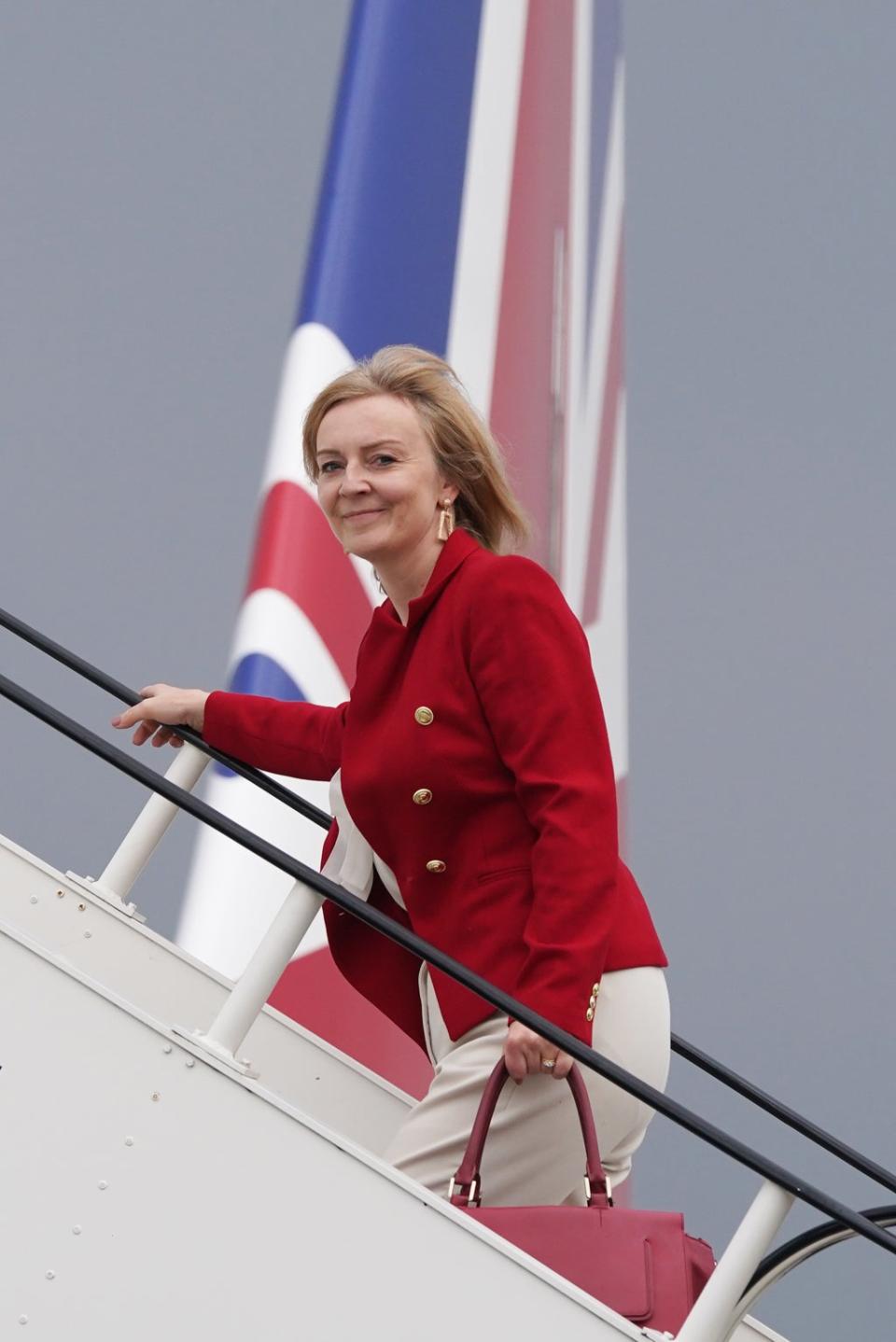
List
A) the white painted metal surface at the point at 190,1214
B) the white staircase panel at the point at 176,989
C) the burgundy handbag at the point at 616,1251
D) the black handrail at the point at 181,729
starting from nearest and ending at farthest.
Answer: the white painted metal surface at the point at 190,1214 → the burgundy handbag at the point at 616,1251 → the black handrail at the point at 181,729 → the white staircase panel at the point at 176,989

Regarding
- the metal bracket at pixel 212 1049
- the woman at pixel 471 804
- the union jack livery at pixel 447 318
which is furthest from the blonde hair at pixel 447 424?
the union jack livery at pixel 447 318

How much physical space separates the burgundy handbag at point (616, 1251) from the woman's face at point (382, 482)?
2.12 feet

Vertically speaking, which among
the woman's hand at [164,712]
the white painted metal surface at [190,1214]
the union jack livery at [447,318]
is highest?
the union jack livery at [447,318]

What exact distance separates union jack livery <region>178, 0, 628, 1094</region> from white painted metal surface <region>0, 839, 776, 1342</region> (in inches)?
92.5

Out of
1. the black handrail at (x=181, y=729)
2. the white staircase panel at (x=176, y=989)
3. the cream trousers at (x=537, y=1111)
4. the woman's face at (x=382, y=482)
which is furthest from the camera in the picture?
the white staircase panel at (x=176, y=989)

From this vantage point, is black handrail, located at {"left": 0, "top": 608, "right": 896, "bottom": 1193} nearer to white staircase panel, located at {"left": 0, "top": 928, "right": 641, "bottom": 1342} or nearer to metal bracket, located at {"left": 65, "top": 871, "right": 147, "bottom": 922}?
metal bracket, located at {"left": 65, "top": 871, "right": 147, "bottom": 922}

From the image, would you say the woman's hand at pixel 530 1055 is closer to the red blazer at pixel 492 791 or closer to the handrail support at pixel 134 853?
the red blazer at pixel 492 791

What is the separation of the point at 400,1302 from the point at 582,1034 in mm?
291

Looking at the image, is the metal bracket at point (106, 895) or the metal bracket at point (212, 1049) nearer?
the metal bracket at point (212, 1049)

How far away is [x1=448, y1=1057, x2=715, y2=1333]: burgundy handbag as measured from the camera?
1508 mm

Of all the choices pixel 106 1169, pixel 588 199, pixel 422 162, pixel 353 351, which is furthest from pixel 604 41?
pixel 106 1169

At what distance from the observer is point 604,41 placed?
699cm

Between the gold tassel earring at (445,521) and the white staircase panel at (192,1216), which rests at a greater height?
the gold tassel earring at (445,521)

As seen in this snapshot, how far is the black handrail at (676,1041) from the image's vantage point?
1854 millimetres
